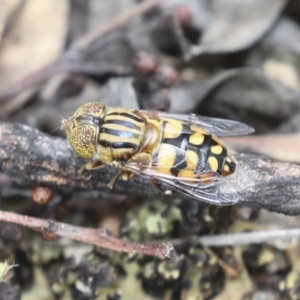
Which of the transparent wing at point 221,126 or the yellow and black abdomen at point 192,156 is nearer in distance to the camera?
the yellow and black abdomen at point 192,156

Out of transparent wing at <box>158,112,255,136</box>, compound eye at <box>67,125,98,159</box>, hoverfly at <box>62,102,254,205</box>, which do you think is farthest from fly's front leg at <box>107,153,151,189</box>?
transparent wing at <box>158,112,255,136</box>

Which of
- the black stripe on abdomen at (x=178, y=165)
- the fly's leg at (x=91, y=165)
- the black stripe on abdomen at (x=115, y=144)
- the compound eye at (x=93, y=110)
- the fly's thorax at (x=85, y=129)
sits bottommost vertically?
the fly's leg at (x=91, y=165)

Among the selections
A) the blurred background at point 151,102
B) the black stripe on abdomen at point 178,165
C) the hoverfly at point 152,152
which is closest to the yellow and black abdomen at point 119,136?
the hoverfly at point 152,152

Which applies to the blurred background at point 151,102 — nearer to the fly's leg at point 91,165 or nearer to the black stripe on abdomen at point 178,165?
the fly's leg at point 91,165

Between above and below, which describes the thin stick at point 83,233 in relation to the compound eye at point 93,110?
below

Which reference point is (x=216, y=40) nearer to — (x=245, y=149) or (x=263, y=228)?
(x=245, y=149)

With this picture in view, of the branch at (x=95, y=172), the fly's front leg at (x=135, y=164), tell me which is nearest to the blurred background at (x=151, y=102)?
the branch at (x=95, y=172)

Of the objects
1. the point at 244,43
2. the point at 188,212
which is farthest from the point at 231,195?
the point at 244,43
